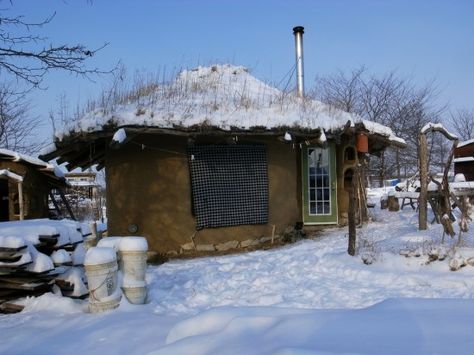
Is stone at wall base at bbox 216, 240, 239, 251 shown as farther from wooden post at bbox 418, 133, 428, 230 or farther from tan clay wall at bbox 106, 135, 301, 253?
wooden post at bbox 418, 133, 428, 230

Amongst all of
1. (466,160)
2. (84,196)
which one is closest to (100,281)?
(466,160)

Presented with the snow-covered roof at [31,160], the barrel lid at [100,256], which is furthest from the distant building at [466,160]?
the barrel lid at [100,256]

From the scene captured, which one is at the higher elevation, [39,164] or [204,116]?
[204,116]

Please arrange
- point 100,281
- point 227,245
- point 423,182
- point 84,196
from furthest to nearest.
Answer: point 84,196 → point 227,245 → point 423,182 → point 100,281

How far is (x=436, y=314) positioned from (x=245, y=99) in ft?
26.3

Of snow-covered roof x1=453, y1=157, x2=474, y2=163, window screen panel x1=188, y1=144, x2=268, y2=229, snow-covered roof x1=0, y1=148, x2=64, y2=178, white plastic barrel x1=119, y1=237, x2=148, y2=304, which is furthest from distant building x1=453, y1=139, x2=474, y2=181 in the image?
white plastic barrel x1=119, y1=237, x2=148, y2=304

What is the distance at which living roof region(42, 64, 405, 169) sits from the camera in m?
9.01

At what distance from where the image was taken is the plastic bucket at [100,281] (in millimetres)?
5027

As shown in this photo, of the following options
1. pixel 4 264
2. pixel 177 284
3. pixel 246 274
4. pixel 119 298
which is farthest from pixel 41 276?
pixel 246 274

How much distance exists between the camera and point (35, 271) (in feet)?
17.8

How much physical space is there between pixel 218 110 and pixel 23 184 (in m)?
10.6

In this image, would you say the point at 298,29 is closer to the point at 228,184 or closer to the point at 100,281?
the point at 228,184

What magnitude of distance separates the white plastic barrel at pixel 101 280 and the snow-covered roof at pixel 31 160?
1148cm

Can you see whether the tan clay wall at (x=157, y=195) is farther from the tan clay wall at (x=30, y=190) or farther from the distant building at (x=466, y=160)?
the distant building at (x=466, y=160)
